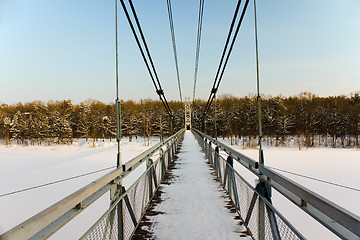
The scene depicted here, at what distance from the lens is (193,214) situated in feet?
11.8

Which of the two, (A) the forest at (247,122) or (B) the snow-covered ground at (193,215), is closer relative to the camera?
(B) the snow-covered ground at (193,215)

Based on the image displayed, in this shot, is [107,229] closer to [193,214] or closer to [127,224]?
[127,224]

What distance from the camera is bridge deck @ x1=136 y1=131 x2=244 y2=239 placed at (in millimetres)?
2952

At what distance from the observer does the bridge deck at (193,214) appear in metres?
2.95

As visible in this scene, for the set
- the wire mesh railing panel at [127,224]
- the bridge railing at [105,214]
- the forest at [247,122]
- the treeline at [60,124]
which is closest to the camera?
the bridge railing at [105,214]

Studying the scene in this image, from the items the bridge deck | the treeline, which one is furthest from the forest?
the bridge deck

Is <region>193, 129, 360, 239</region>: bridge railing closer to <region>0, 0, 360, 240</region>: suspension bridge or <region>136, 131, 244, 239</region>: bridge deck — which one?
<region>0, 0, 360, 240</region>: suspension bridge

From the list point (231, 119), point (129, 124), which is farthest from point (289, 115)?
point (129, 124)

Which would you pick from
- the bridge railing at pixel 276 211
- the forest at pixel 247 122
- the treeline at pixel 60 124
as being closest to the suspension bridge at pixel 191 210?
the bridge railing at pixel 276 211

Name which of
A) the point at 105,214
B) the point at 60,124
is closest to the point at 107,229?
the point at 105,214

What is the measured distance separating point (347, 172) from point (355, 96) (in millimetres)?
58713

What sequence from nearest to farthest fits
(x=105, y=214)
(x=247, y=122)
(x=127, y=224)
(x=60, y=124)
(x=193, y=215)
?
(x=105, y=214), (x=127, y=224), (x=193, y=215), (x=247, y=122), (x=60, y=124)

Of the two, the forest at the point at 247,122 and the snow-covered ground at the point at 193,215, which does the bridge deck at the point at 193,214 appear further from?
the forest at the point at 247,122

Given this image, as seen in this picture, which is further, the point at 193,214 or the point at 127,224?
the point at 193,214
